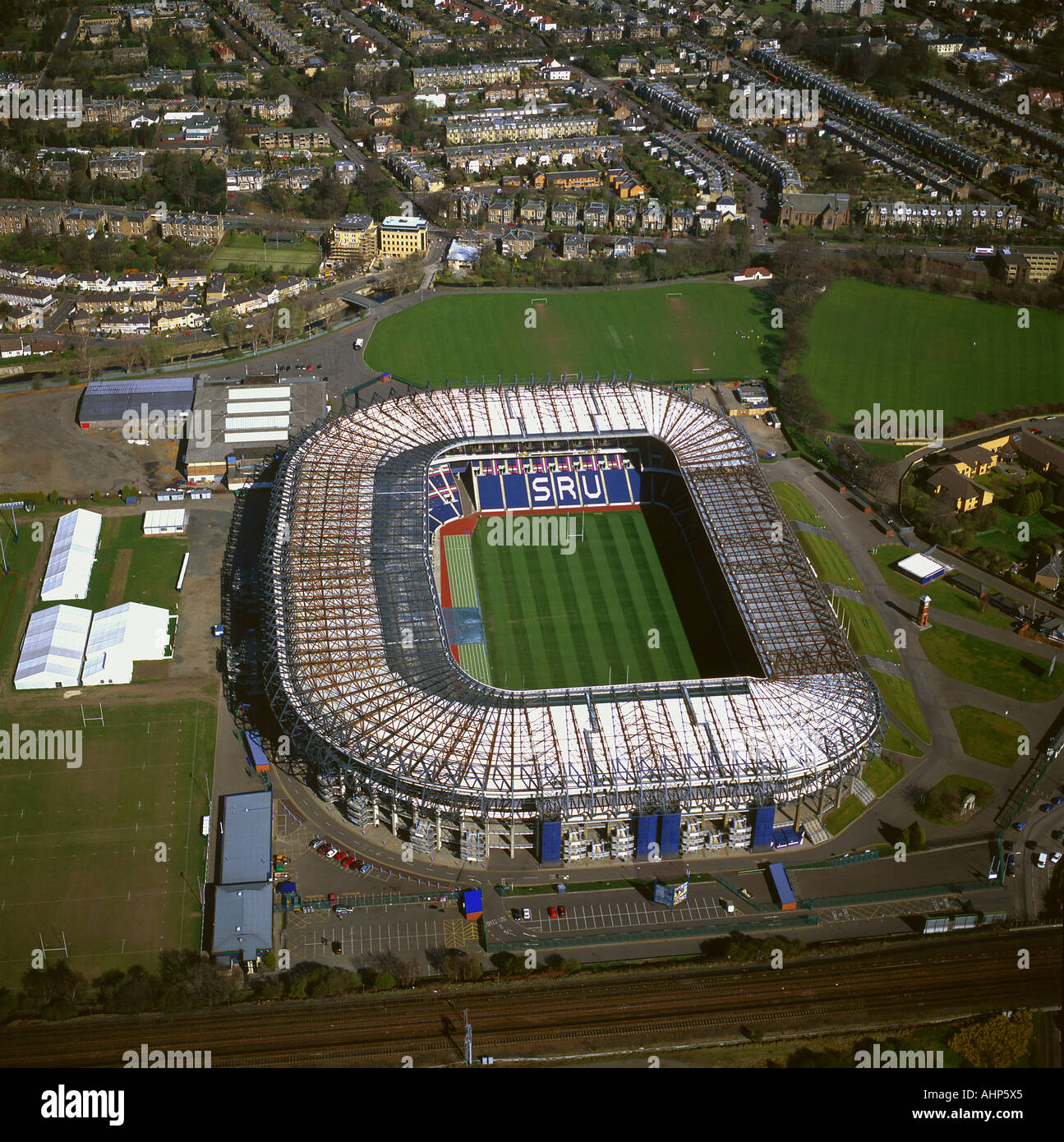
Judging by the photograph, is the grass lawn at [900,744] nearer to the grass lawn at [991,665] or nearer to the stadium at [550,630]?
the stadium at [550,630]

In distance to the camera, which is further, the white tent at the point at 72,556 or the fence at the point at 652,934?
the white tent at the point at 72,556

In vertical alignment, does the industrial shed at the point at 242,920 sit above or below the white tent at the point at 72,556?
below

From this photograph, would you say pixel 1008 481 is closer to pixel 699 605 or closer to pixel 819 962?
pixel 699 605

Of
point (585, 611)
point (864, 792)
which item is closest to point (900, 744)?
point (864, 792)

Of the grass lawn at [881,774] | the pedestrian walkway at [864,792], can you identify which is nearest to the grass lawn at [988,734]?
the grass lawn at [881,774]

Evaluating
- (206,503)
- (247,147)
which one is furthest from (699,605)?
(247,147)

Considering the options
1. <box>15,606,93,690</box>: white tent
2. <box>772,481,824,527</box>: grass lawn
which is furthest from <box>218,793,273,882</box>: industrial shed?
<box>772,481,824,527</box>: grass lawn
